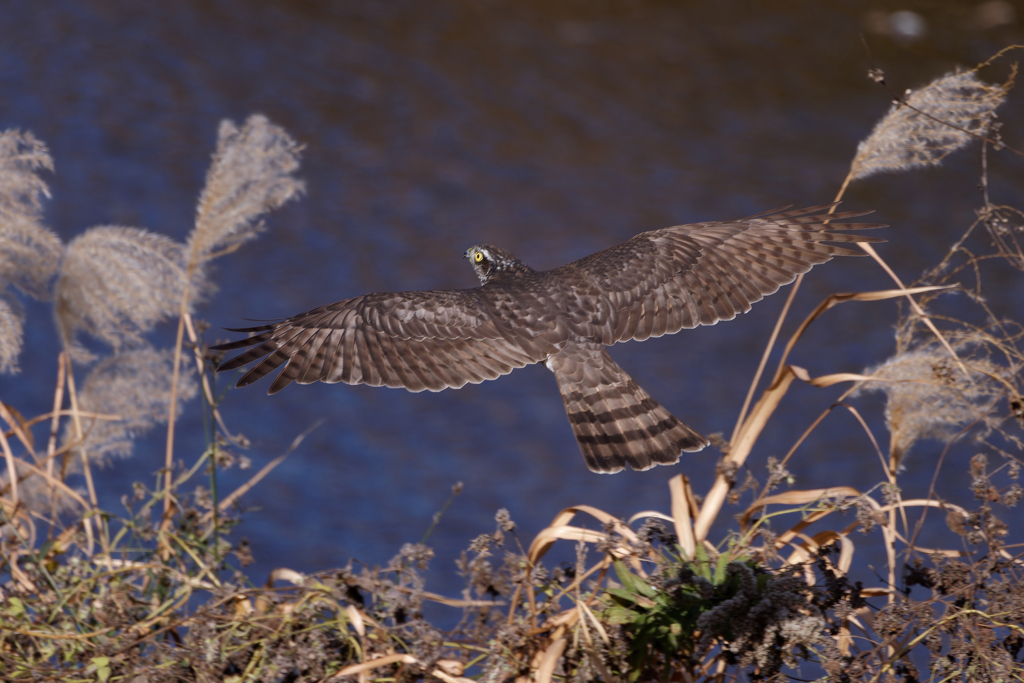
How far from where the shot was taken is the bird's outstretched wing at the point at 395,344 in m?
1.79

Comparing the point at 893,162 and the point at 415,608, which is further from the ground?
the point at 893,162

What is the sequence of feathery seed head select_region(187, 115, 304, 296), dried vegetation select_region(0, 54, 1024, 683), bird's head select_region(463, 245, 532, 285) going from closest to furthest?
dried vegetation select_region(0, 54, 1024, 683), feathery seed head select_region(187, 115, 304, 296), bird's head select_region(463, 245, 532, 285)

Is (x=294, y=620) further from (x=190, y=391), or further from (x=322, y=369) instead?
(x=190, y=391)

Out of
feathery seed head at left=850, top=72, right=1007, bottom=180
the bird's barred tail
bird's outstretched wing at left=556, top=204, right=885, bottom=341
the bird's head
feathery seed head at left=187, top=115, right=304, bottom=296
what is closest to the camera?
feathery seed head at left=850, top=72, right=1007, bottom=180

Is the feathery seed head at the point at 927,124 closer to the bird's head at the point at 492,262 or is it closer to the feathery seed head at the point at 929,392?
the feathery seed head at the point at 929,392

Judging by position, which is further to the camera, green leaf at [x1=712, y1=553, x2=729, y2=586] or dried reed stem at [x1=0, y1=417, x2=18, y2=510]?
dried reed stem at [x1=0, y1=417, x2=18, y2=510]

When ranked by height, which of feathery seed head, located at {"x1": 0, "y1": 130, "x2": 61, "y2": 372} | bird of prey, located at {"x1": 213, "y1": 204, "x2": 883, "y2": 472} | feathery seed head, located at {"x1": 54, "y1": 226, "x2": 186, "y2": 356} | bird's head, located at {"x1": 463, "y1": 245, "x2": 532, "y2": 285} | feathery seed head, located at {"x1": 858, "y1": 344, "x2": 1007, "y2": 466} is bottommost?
feathery seed head, located at {"x1": 858, "y1": 344, "x2": 1007, "y2": 466}

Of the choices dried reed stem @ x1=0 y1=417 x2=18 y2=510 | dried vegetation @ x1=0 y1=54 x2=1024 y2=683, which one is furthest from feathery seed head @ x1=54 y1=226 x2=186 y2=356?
dried reed stem @ x1=0 y1=417 x2=18 y2=510

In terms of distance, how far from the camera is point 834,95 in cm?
422

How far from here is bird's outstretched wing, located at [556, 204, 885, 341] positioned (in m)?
2.04

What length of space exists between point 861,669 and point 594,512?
18.5 inches

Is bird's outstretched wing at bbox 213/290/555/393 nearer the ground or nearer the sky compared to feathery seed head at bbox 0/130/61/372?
nearer the ground

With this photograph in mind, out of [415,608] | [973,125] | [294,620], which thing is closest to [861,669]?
[415,608]

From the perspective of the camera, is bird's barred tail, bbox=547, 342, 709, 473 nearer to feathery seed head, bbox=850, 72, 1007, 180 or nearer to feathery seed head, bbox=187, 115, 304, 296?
feathery seed head, bbox=850, 72, 1007, 180
